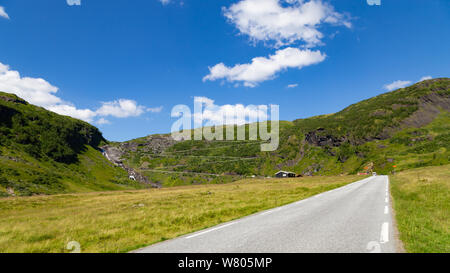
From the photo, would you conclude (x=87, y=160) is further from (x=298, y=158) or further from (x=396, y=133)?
(x=396, y=133)

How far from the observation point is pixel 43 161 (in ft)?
456

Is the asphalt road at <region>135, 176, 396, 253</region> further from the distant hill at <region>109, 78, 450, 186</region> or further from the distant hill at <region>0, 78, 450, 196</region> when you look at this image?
the distant hill at <region>109, 78, 450, 186</region>

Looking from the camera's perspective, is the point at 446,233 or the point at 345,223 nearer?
the point at 446,233

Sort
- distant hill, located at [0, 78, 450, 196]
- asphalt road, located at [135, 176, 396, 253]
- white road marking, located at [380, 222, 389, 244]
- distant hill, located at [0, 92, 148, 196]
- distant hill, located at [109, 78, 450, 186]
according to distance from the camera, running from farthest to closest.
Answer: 1. distant hill, located at [109, 78, 450, 186]
2. distant hill, located at [0, 78, 450, 196]
3. distant hill, located at [0, 92, 148, 196]
4. white road marking, located at [380, 222, 389, 244]
5. asphalt road, located at [135, 176, 396, 253]

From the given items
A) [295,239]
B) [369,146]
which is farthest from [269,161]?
[295,239]

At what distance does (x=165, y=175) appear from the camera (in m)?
191

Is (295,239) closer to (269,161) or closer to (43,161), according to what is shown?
(43,161)

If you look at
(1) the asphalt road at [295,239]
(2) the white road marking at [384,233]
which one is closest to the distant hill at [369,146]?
(2) the white road marking at [384,233]

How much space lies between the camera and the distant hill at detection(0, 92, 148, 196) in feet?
318

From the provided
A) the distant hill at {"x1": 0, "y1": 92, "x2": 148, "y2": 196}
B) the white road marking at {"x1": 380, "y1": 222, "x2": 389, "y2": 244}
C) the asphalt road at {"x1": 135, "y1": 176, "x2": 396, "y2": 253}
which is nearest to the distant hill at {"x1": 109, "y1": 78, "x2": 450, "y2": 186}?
the distant hill at {"x1": 0, "y1": 92, "x2": 148, "y2": 196}

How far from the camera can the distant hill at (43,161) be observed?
3812 inches
